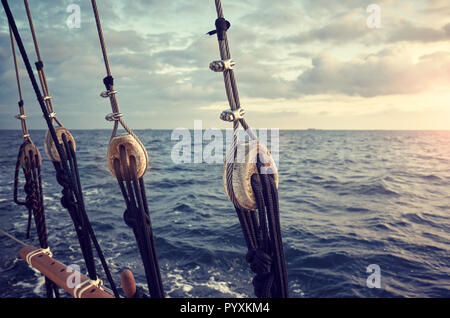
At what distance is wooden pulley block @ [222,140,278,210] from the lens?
1.48m

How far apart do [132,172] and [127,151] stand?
0.44 ft

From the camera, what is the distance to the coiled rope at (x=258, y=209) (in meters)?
1.47

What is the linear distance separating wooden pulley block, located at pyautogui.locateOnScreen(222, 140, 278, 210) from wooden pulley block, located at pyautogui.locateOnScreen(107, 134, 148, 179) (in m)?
0.63

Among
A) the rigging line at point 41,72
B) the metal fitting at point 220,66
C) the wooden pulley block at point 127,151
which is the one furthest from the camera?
the rigging line at point 41,72

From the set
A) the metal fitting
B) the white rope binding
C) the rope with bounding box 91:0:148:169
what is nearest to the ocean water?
the white rope binding

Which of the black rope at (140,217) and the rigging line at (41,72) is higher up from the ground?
the rigging line at (41,72)

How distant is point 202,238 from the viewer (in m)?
7.70

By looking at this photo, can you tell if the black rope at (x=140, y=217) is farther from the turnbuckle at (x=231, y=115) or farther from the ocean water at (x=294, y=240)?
the ocean water at (x=294, y=240)

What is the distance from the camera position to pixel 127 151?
1843 mm

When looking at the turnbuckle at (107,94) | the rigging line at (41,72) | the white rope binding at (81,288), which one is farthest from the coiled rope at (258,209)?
the rigging line at (41,72)

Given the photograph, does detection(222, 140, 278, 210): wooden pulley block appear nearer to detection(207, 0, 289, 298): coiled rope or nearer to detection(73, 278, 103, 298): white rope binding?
detection(207, 0, 289, 298): coiled rope

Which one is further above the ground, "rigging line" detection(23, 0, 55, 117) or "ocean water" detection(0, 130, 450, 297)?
"rigging line" detection(23, 0, 55, 117)

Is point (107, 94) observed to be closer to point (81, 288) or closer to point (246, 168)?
point (246, 168)

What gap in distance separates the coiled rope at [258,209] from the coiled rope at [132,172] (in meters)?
0.65
